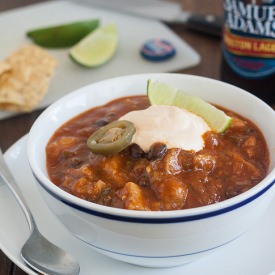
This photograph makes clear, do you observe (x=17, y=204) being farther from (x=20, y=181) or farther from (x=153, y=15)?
(x=153, y=15)

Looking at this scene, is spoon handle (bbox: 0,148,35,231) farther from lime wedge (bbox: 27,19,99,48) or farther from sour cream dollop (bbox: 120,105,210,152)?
lime wedge (bbox: 27,19,99,48)

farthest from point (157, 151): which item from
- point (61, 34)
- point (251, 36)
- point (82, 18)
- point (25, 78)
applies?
point (82, 18)

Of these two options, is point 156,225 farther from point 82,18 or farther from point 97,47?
point 82,18

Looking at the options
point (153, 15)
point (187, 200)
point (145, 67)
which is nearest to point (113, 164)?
point (187, 200)

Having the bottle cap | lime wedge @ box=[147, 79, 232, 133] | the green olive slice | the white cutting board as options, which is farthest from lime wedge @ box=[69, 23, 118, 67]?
the green olive slice

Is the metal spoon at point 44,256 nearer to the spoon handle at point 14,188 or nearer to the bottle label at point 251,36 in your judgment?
the spoon handle at point 14,188

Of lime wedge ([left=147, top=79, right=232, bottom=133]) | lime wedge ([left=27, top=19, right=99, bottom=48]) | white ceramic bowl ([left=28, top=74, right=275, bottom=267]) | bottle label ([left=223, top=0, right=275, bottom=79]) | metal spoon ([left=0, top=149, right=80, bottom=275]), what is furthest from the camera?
lime wedge ([left=27, top=19, right=99, bottom=48])
